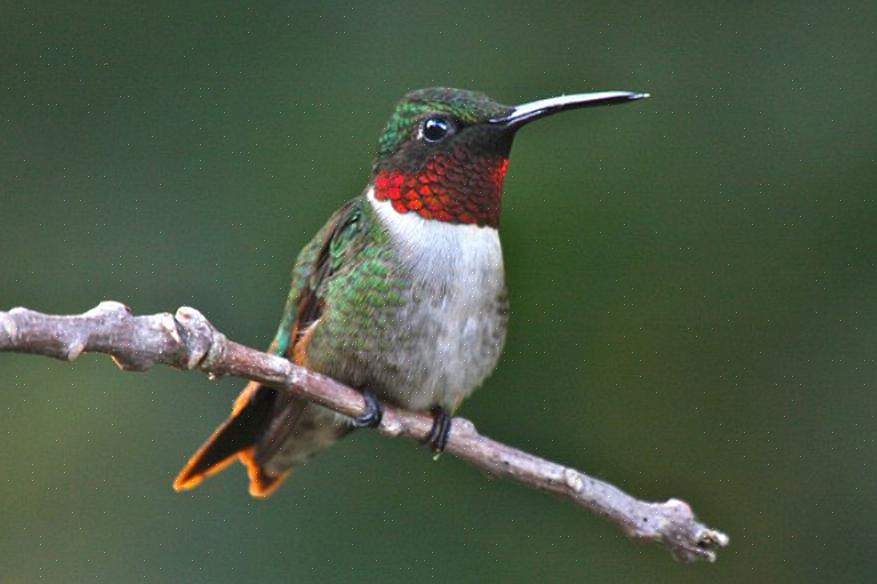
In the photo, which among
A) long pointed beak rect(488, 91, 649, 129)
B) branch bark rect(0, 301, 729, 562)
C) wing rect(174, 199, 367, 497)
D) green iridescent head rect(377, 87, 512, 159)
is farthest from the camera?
wing rect(174, 199, 367, 497)

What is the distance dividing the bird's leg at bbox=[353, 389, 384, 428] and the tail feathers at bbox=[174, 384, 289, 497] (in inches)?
9.7

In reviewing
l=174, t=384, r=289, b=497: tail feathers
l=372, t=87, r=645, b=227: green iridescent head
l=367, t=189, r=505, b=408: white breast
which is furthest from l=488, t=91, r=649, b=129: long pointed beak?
l=174, t=384, r=289, b=497: tail feathers

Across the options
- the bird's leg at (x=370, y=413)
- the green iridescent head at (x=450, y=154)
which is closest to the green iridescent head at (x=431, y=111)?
the green iridescent head at (x=450, y=154)

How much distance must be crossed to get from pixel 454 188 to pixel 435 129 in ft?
0.41

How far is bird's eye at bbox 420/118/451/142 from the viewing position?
104 inches

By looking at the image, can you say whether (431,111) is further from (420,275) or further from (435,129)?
(420,275)

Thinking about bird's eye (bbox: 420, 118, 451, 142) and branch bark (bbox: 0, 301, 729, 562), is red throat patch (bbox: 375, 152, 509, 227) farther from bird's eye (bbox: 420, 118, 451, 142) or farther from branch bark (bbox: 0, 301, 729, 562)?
branch bark (bbox: 0, 301, 729, 562)

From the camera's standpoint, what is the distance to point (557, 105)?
2.49 metres

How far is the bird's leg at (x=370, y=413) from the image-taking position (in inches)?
103

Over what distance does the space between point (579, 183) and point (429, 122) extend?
111cm

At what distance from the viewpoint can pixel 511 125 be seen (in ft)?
8.49

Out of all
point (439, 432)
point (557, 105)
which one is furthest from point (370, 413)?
point (557, 105)

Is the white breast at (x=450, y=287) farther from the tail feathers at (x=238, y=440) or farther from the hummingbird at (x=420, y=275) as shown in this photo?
the tail feathers at (x=238, y=440)

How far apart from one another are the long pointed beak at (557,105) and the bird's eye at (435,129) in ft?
0.31
